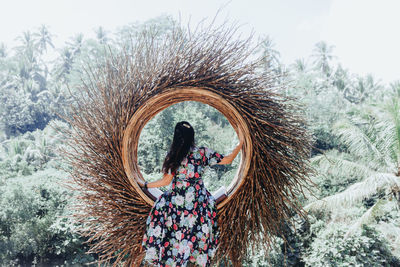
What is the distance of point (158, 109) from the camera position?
2213mm

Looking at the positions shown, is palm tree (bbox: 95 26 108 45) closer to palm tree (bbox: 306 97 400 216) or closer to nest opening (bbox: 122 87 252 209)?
palm tree (bbox: 306 97 400 216)

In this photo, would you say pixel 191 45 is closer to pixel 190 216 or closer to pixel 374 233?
pixel 190 216

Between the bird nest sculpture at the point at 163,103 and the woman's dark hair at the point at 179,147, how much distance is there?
0.77ft

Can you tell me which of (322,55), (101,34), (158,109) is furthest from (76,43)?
(158,109)

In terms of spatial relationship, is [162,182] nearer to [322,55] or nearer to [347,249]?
[347,249]

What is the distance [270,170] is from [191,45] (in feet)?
3.24

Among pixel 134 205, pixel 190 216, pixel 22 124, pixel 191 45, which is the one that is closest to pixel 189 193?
pixel 190 216

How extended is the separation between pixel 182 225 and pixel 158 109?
832 millimetres

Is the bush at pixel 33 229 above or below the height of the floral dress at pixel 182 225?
above

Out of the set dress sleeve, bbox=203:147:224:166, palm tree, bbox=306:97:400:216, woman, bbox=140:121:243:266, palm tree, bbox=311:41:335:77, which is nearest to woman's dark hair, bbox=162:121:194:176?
woman, bbox=140:121:243:266

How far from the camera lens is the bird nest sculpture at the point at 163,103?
199 centimetres

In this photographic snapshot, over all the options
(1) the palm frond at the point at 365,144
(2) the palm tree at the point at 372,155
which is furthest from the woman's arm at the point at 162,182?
(1) the palm frond at the point at 365,144

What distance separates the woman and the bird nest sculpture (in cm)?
14

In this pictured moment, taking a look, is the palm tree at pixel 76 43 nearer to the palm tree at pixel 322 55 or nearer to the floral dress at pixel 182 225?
the palm tree at pixel 322 55
